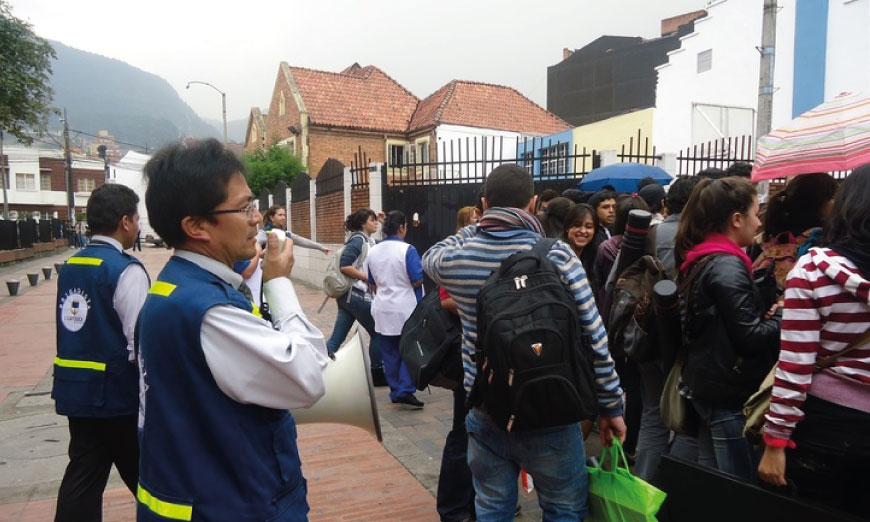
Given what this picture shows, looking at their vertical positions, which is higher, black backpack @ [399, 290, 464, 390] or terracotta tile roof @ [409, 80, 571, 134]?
terracotta tile roof @ [409, 80, 571, 134]

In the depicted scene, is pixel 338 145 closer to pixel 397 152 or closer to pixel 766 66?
pixel 397 152

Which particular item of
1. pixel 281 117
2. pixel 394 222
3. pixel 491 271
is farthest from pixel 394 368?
pixel 281 117

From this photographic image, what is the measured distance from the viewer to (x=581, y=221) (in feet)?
13.6

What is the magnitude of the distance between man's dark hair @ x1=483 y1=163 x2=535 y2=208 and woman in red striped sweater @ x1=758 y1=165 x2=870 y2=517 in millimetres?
1007

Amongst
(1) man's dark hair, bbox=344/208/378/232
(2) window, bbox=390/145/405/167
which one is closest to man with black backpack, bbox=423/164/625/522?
(1) man's dark hair, bbox=344/208/378/232

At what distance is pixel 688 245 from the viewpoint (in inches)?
108

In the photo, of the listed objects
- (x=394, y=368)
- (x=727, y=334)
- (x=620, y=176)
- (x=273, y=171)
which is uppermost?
(x=273, y=171)

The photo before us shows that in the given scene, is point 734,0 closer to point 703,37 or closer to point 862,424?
point 703,37

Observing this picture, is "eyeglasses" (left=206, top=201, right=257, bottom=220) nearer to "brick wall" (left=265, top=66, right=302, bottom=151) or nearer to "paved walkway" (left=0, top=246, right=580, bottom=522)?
"paved walkway" (left=0, top=246, right=580, bottom=522)

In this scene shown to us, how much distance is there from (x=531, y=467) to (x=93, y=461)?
1.92 metres

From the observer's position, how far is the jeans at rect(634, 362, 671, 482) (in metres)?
3.32

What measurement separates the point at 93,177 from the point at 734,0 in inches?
2541

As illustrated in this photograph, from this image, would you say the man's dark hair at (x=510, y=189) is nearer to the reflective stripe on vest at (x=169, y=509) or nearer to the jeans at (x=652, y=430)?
the jeans at (x=652, y=430)

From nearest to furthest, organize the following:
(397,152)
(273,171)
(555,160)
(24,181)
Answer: (555,160) < (273,171) < (397,152) < (24,181)
